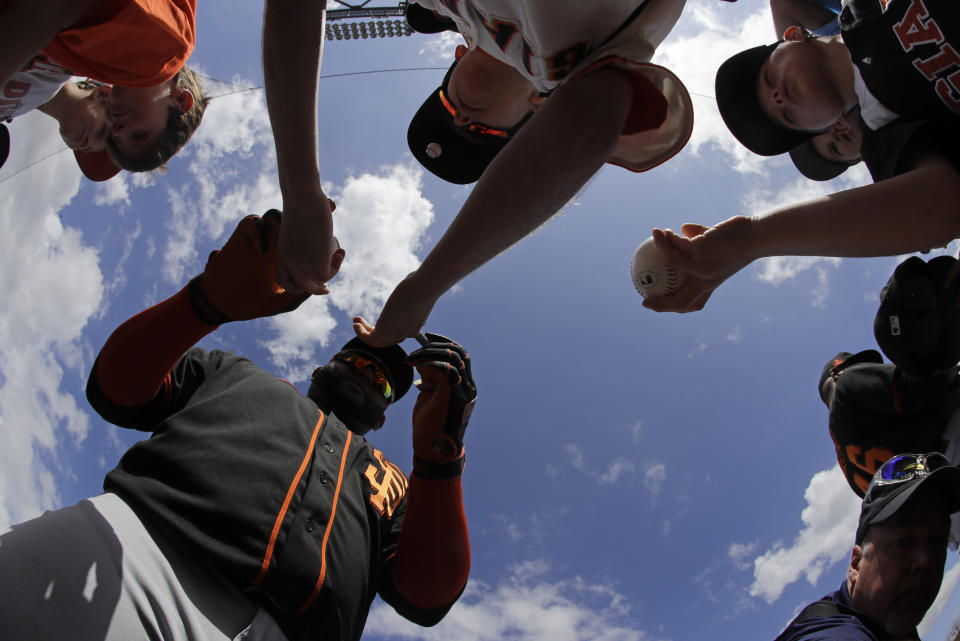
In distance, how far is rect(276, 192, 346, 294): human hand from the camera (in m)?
0.84

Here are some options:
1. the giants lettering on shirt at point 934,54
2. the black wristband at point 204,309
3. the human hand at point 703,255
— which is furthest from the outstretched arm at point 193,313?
the giants lettering on shirt at point 934,54

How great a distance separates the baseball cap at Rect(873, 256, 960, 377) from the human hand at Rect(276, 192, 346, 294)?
5.58ft

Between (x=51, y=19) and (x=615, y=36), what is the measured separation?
3.69 ft

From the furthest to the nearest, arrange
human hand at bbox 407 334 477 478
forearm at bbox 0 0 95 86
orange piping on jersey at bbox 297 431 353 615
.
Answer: human hand at bbox 407 334 477 478 < orange piping on jersey at bbox 297 431 353 615 < forearm at bbox 0 0 95 86

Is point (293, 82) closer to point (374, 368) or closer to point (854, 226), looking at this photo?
point (854, 226)

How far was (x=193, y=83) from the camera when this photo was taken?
2623mm

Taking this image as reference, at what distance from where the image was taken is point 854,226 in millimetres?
809

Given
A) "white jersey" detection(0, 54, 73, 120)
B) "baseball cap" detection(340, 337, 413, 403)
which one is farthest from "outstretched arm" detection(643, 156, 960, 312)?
"white jersey" detection(0, 54, 73, 120)

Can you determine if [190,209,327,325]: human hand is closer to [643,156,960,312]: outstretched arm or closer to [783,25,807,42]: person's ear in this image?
[643,156,960,312]: outstretched arm

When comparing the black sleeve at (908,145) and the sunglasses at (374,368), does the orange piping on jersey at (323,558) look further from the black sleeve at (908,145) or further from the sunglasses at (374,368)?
the black sleeve at (908,145)

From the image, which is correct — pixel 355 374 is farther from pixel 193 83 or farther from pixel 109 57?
pixel 193 83

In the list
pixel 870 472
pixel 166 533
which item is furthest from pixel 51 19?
pixel 870 472

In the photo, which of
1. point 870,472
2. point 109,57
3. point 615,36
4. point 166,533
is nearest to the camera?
point 615,36

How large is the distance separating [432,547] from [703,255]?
49.6 inches
